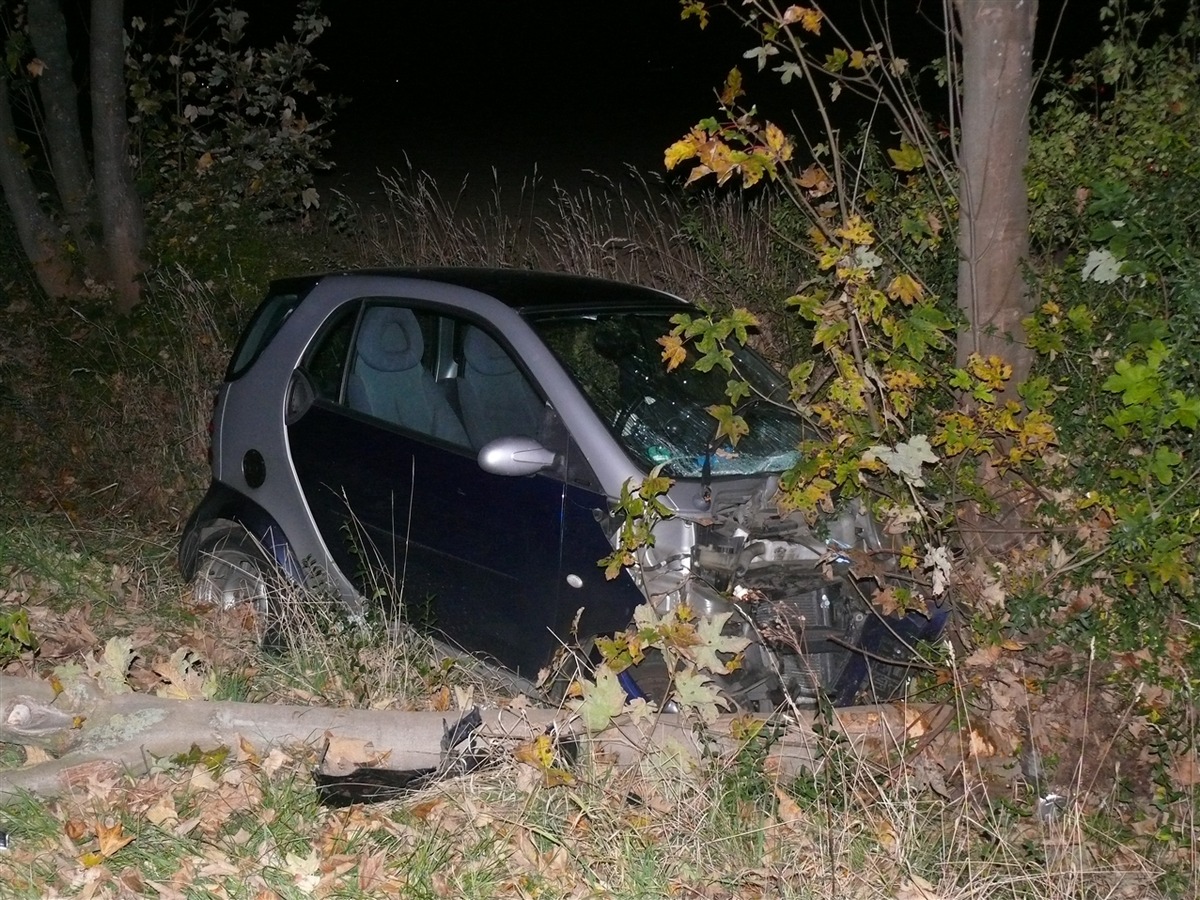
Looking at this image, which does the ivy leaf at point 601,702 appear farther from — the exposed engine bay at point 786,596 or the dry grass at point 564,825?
the exposed engine bay at point 786,596

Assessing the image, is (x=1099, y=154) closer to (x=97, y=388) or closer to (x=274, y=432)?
(x=274, y=432)

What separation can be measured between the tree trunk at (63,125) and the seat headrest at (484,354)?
6547 mm

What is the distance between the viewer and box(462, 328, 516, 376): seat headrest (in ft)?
16.2

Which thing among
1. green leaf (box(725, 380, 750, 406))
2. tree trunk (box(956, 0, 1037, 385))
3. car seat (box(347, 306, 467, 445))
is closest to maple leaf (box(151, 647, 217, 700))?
car seat (box(347, 306, 467, 445))

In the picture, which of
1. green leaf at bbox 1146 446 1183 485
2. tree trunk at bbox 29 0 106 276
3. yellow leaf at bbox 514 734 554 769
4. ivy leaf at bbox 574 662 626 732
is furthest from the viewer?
tree trunk at bbox 29 0 106 276

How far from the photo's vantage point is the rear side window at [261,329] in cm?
595

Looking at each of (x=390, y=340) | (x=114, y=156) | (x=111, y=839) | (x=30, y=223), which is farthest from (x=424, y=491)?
(x=30, y=223)

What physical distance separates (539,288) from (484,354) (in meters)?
0.40

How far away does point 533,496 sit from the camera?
4586mm

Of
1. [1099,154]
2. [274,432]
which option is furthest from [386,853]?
[1099,154]

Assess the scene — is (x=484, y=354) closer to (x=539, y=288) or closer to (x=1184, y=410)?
(x=539, y=288)

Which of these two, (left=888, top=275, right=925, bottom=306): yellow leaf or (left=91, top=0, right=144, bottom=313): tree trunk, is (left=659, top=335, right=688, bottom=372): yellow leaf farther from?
(left=91, top=0, right=144, bottom=313): tree trunk

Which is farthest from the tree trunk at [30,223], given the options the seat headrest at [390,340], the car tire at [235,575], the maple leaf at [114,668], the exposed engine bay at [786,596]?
the exposed engine bay at [786,596]

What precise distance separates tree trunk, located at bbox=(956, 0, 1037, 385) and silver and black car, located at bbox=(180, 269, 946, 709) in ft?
2.70
